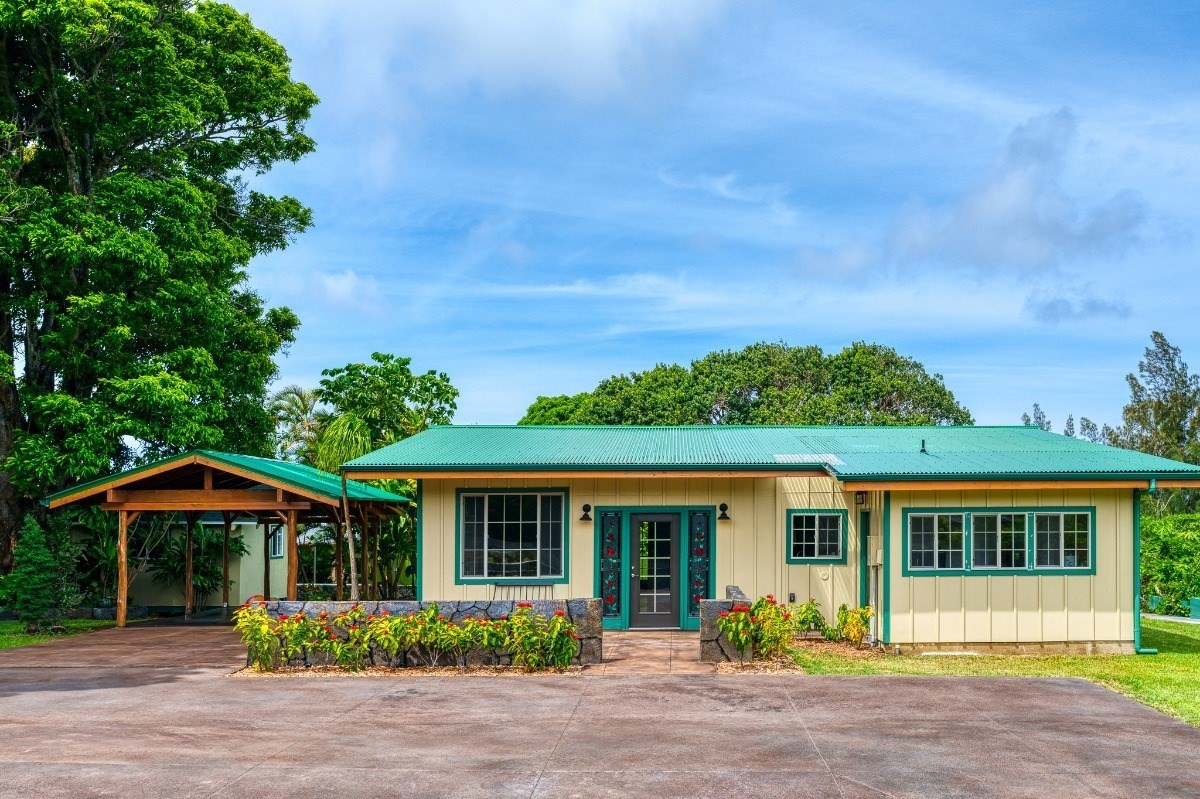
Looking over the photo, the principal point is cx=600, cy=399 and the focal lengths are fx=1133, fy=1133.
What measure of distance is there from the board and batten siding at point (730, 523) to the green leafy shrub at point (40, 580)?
6733 millimetres

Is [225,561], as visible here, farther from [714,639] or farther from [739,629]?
[739,629]

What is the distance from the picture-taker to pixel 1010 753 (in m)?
8.94

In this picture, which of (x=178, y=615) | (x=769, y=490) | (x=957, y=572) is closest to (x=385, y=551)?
(x=178, y=615)

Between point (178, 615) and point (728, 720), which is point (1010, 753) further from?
point (178, 615)

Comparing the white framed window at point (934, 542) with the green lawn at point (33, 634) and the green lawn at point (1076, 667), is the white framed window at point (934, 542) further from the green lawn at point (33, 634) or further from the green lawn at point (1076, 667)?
the green lawn at point (33, 634)

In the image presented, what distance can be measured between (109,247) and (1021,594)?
656 inches

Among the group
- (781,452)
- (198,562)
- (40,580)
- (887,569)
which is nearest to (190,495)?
(40,580)

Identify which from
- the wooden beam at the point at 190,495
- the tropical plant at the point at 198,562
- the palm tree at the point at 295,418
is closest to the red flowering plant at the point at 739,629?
the wooden beam at the point at 190,495

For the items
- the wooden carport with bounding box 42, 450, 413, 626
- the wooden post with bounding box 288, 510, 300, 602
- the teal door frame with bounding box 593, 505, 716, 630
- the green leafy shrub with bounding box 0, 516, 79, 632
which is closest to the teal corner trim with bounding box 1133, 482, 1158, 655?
the teal door frame with bounding box 593, 505, 716, 630

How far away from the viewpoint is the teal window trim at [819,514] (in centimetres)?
1714

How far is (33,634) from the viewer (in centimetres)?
1848

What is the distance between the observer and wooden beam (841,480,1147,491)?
1452 centimetres

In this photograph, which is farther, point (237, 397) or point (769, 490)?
point (237, 397)

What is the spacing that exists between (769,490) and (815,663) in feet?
12.9
